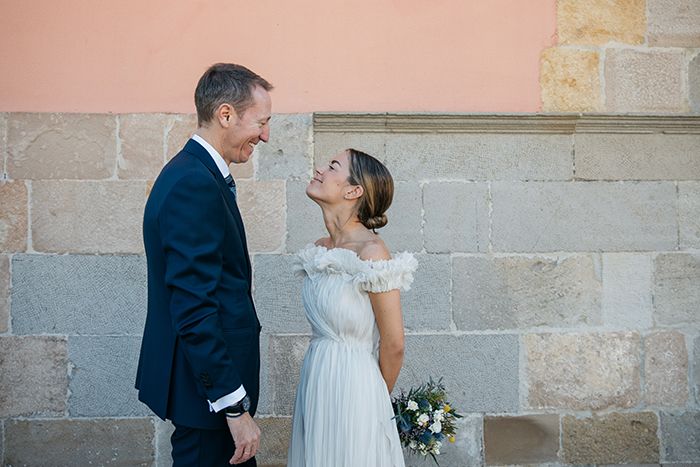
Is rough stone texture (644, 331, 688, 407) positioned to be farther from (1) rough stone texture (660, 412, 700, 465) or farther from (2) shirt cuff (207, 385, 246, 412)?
(2) shirt cuff (207, 385, 246, 412)

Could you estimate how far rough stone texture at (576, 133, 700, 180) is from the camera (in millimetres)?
4445

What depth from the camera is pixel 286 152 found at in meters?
4.30

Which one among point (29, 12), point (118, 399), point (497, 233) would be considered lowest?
point (118, 399)

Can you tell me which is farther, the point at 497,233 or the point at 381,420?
the point at 497,233

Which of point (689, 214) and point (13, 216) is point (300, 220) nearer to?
point (13, 216)

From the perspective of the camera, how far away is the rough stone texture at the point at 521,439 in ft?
14.4

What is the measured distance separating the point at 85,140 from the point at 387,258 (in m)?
2.11

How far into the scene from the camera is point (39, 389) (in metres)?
4.20

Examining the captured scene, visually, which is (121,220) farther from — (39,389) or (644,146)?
(644,146)

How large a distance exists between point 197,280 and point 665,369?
3063 mm

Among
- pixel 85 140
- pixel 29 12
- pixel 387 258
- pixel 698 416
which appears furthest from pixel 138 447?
pixel 698 416

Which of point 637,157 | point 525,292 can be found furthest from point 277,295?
point 637,157

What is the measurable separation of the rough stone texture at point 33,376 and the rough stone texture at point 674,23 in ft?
12.5

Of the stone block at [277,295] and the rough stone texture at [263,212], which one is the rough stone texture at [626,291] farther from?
the rough stone texture at [263,212]
